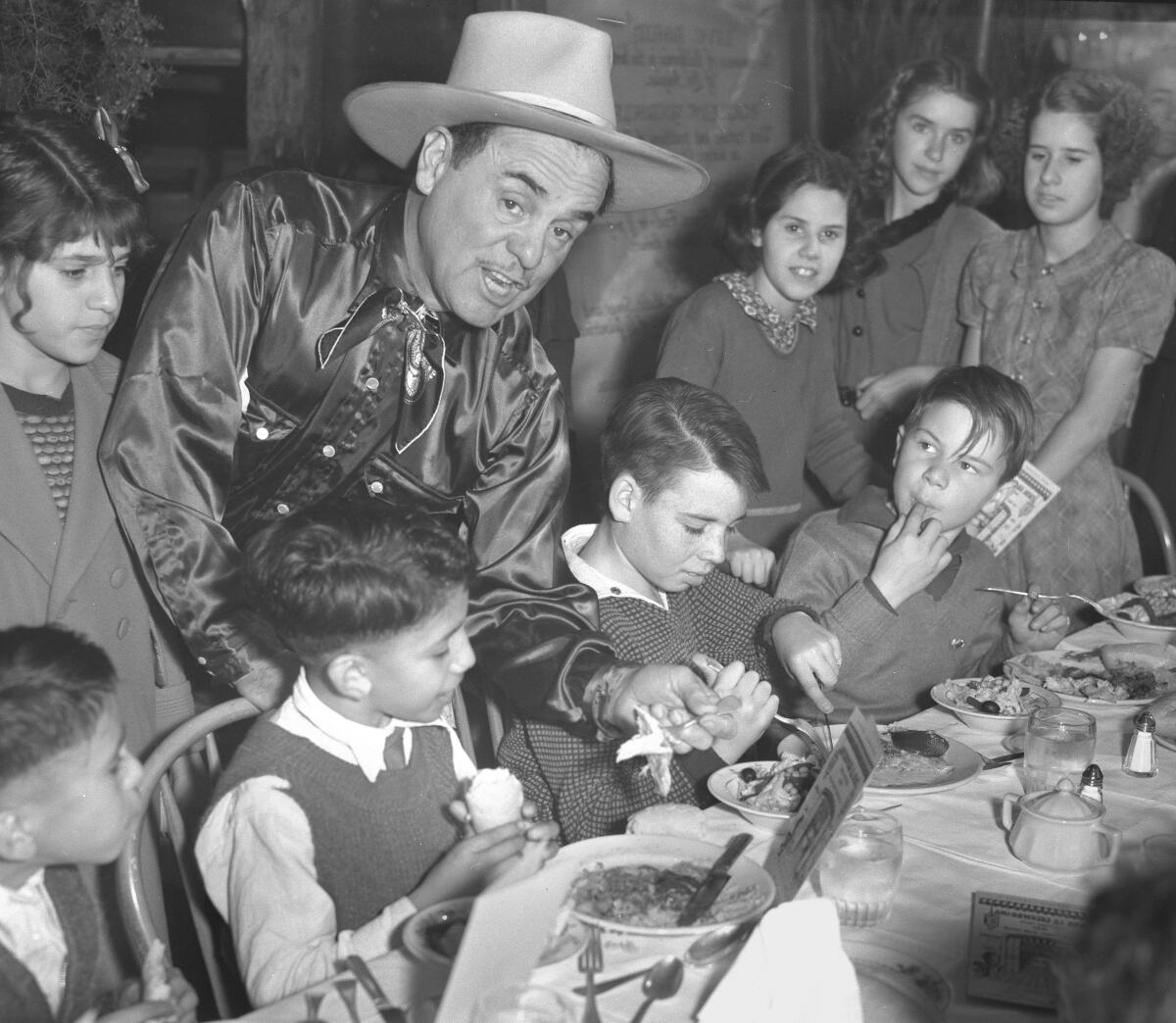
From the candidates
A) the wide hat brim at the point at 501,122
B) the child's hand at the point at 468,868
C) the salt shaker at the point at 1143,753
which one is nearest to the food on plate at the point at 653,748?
the child's hand at the point at 468,868

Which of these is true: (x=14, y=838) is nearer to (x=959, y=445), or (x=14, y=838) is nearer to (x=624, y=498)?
(x=624, y=498)

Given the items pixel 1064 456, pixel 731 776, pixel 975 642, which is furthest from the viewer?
pixel 1064 456

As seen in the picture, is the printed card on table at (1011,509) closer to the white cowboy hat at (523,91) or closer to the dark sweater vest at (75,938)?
the white cowboy hat at (523,91)

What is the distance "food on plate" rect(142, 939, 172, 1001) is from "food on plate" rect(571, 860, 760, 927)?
1.72ft

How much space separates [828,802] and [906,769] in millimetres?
595

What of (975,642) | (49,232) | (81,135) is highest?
(81,135)

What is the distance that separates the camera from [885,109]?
464cm

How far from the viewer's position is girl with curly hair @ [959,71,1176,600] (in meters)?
4.26

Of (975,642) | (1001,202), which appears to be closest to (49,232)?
(975,642)

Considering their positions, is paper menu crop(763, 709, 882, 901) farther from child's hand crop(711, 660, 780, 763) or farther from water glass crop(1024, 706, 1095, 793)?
water glass crop(1024, 706, 1095, 793)

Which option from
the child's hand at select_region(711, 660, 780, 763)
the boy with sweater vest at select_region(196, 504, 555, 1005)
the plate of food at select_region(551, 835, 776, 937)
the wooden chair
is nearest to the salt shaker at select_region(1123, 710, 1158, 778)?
the child's hand at select_region(711, 660, 780, 763)

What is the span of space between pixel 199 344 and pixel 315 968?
1.19m

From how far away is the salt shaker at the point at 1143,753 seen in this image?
2.49 meters

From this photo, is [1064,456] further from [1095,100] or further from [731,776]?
[731,776]
